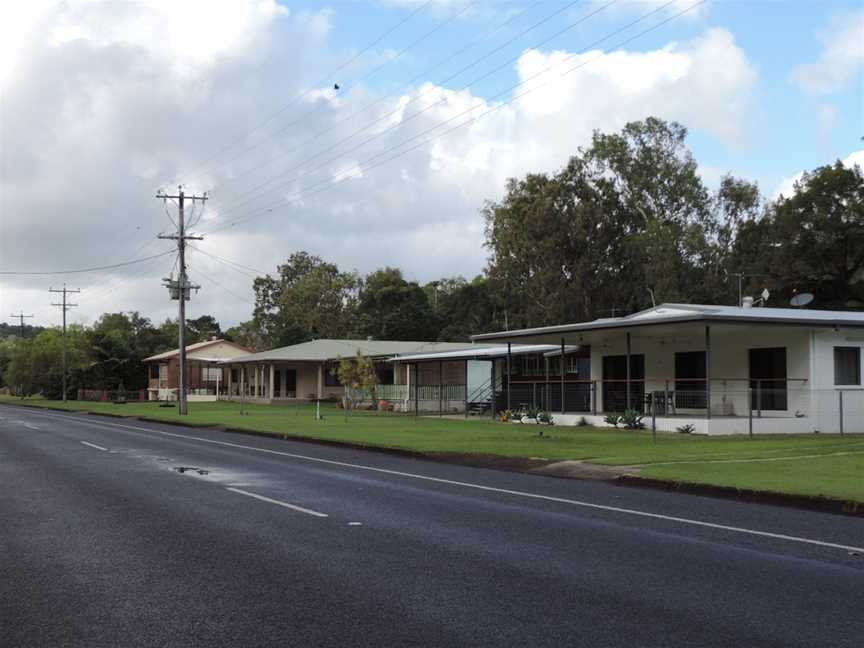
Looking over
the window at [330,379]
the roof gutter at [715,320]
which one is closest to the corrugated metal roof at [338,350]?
the window at [330,379]

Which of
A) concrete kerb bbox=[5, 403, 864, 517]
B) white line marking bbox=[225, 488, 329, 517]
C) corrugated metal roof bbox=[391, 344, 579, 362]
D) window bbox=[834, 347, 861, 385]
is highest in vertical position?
corrugated metal roof bbox=[391, 344, 579, 362]

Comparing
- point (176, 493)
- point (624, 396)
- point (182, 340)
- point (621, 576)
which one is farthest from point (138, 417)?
point (621, 576)

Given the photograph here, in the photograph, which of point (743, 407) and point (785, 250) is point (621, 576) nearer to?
point (743, 407)

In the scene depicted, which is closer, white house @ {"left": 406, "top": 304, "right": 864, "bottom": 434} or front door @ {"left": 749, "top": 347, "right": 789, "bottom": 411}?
white house @ {"left": 406, "top": 304, "right": 864, "bottom": 434}

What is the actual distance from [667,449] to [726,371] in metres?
11.7

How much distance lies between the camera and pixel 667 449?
821 inches

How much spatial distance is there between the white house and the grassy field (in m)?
1.73

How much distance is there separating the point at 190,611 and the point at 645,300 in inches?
2171

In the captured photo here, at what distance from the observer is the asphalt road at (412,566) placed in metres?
6.03

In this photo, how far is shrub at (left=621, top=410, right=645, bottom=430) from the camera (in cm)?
2961

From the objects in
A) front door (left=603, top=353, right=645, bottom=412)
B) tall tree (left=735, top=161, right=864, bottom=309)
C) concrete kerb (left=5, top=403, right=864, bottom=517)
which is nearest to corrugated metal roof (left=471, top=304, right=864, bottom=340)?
front door (left=603, top=353, right=645, bottom=412)

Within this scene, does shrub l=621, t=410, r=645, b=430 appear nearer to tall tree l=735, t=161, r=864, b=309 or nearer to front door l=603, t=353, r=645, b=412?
front door l=603, t=353, r=645, b=412

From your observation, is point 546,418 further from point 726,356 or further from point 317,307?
point 317,307

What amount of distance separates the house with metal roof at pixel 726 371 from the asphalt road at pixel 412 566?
43.0 ft
